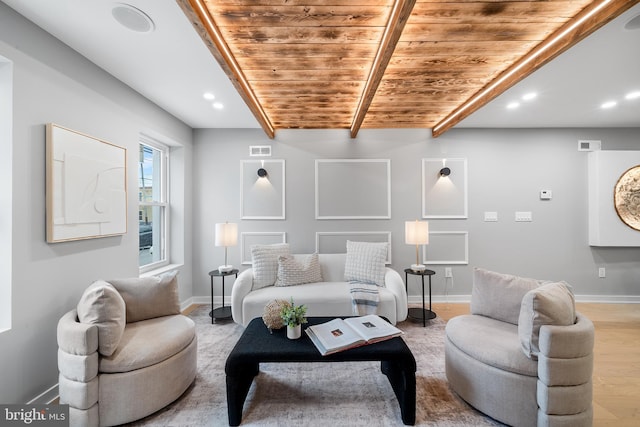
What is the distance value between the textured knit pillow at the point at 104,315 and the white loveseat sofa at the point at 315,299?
1240 mm

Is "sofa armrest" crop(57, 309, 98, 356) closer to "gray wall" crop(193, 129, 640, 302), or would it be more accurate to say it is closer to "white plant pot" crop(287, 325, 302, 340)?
"white plant pot" crop(287, 325, 302, 340)

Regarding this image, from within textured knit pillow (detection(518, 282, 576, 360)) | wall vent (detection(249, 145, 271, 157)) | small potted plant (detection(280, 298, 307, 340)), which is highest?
wall vent (detection(249, 145, 271, 157))

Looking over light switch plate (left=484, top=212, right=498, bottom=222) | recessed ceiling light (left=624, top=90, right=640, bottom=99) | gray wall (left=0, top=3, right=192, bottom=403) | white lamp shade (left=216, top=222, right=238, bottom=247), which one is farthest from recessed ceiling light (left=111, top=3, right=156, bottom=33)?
recessed ceiling light (left=624, top=90, right=640, bottom=99)

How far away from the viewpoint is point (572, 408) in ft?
4.73

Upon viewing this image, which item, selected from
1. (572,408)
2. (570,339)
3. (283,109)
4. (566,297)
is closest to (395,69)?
(283,109)

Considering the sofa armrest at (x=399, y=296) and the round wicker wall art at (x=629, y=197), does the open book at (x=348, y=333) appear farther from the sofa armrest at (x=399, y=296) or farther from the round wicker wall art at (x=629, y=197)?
the round wicker wall art at (x=629, y=197)

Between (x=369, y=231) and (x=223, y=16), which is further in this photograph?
(x=369, y=231)

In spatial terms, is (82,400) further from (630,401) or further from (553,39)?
(553,39)

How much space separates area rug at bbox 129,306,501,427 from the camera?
1.65 metres

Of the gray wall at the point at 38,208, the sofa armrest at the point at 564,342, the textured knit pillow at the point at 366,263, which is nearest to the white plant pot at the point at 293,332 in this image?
the sofa armrest at the point at 564,342

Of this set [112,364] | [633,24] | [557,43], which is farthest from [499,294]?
[112,364]

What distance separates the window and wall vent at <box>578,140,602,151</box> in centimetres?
579

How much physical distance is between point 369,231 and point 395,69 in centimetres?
215

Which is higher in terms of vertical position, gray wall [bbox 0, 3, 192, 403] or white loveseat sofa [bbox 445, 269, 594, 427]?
gray wall [bbox 0, 3, 192, 403]
